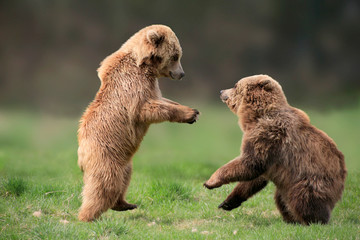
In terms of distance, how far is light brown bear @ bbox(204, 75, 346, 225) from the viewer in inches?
192

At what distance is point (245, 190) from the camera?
17.6ft

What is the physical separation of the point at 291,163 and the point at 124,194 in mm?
1799

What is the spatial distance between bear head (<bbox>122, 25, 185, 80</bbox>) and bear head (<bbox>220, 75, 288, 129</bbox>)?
712 millimetres

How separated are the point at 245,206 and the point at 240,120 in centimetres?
139

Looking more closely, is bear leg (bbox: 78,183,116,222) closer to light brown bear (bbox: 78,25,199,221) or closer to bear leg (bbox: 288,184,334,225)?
light brown bear (bbox: 78,25,199,221)

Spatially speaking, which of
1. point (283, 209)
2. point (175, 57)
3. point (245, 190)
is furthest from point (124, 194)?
point (283, 209)

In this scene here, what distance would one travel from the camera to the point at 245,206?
616cm

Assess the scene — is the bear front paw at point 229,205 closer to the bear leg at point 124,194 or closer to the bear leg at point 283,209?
the bear leg at point 283,209

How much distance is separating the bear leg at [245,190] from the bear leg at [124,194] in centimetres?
106

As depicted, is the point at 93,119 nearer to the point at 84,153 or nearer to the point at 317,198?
the point at 84,153

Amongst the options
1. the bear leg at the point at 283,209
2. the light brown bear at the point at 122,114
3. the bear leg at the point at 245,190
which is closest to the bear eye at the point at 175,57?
the light brown bear at the point at 122,114

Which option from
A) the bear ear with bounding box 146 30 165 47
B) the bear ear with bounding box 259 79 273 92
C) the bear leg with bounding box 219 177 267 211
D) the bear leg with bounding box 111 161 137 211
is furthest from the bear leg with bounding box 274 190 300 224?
→ the bear ear with bounding box 146 30 165 47

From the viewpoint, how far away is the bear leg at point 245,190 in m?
5.34

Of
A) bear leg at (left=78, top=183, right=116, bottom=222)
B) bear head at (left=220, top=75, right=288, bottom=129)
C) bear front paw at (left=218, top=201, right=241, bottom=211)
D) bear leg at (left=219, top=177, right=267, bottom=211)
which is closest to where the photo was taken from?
bear leg at (left=78, top=183, right=116, bottom=222)
